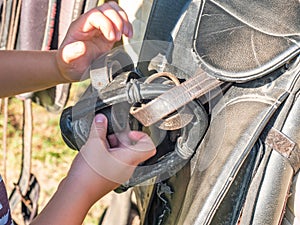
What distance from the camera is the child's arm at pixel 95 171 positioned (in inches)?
31.8

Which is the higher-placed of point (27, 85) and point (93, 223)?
point (27, 85)

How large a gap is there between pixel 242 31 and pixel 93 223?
1150 millimetres

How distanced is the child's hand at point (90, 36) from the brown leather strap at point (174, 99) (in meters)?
0.17

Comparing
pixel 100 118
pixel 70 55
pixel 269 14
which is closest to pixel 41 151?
pixel 70 55

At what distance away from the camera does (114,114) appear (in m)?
0.82

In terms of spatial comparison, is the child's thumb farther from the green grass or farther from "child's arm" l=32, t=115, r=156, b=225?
the green grass

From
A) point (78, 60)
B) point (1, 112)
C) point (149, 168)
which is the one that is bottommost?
point (1, 112)

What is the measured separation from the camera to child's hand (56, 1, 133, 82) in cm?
90

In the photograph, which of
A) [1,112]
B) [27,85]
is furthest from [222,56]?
[1,112]

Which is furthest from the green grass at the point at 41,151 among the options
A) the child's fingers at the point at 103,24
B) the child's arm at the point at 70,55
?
the child's fingers at the point at 103,24

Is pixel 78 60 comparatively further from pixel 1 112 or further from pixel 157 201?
pixel 1 112

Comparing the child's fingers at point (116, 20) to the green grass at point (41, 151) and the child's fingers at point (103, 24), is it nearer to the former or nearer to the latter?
the child's fingers at point (103, 24)

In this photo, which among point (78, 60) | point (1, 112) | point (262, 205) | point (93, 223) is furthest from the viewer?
point (1, 112)

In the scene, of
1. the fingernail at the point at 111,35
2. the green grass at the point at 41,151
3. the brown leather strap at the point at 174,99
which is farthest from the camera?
the green grass at the point at 41,151
